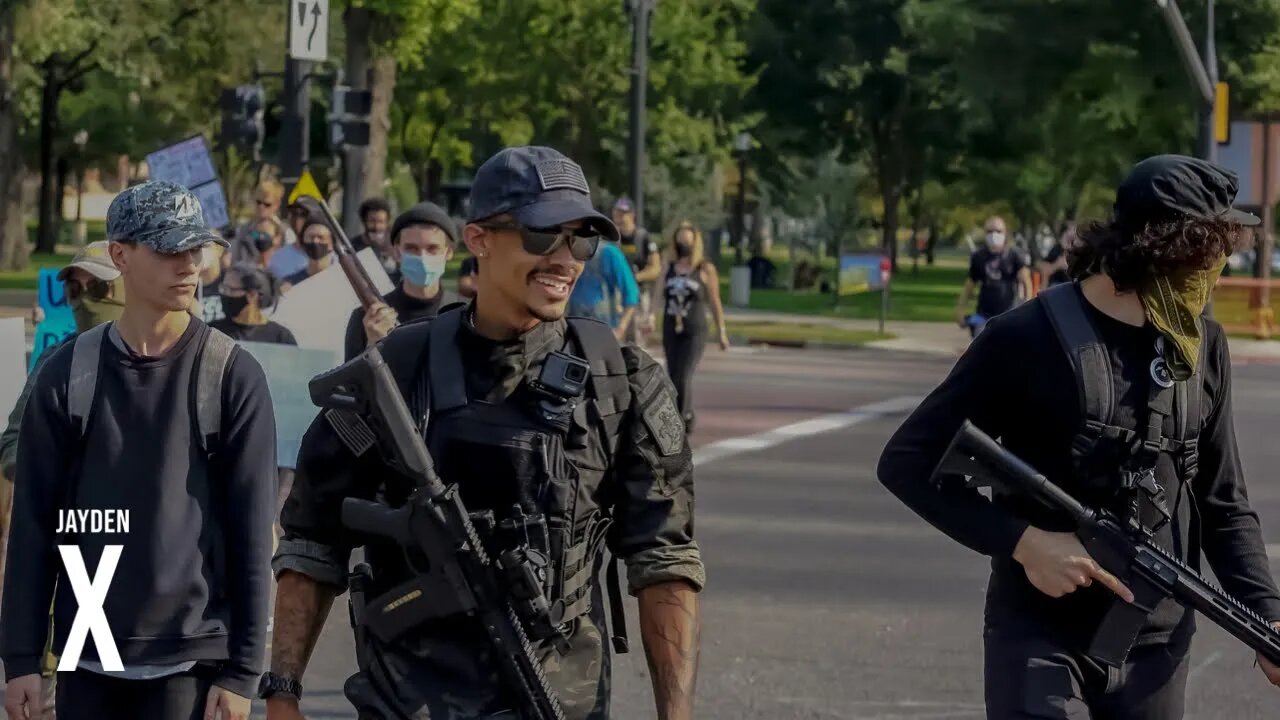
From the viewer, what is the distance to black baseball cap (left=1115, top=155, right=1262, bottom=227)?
13.1 ft

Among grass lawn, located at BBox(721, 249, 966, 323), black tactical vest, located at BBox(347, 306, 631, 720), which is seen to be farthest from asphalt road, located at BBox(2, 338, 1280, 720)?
grass lawn, located at BBox(721, 249, 966, 323)

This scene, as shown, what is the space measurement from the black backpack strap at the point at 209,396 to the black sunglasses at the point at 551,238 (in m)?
0.98

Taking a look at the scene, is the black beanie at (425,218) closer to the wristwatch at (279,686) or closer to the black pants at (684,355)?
the wristwatch at (279,686)

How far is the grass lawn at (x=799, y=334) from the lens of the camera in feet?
99.3

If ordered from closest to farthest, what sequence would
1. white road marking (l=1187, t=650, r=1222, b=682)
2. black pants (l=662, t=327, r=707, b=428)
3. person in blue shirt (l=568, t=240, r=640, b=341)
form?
white road marking (l=1187, t=650, r=1222, b=682) < person in blue shirt (l=568, t=240, r=640, b=341) < black pants (l=662, t=327, r=707, b=428)

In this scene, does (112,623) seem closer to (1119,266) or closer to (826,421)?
(1119,266)

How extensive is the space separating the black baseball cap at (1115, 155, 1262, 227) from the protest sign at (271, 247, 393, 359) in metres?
5.39

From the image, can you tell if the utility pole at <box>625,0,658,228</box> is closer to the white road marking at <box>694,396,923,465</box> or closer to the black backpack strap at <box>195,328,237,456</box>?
the white road marking at <box>694,396,923,465</box>

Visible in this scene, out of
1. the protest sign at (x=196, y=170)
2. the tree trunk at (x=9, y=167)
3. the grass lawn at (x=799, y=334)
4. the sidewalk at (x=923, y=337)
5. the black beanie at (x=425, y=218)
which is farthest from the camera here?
the tree trunk at (x=9, y=167)

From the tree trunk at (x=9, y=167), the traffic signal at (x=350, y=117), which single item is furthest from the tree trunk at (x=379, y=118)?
the traffic signal at (x=350, y=117)

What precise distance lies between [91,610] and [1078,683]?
1.91 metres

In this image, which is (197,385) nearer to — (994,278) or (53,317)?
(53,317)

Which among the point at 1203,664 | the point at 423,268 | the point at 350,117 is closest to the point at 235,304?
the point at 423,268

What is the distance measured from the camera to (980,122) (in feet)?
186
